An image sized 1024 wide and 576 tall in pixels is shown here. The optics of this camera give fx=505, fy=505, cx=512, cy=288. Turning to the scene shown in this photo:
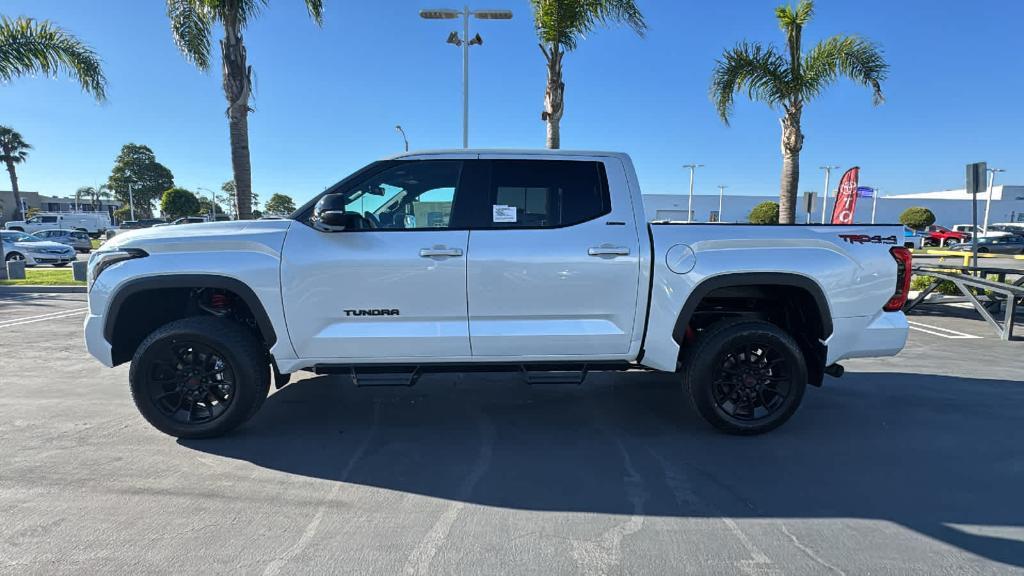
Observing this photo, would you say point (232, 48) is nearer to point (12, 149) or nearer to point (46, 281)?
point (46, 281)

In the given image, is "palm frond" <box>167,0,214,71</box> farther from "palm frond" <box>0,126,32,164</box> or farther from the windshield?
"palm frond" <box>0,126,32,164</box>

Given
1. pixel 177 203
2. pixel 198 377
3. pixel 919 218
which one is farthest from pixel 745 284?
pixel 177 203

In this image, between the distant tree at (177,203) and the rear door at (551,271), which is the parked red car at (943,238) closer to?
the rear door at (551,271)

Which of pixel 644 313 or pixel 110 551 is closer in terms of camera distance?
pixel 110 551

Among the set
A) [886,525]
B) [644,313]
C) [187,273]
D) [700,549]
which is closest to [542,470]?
[700,549]

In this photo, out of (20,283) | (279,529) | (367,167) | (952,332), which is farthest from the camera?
(20,283)

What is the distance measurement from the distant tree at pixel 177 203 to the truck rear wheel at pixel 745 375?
68.0 meters

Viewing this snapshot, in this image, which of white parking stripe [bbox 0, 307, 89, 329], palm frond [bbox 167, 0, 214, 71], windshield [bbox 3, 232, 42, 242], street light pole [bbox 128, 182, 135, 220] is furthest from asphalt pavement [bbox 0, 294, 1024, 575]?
street light pole [bbox 128, 182, 135, 220]

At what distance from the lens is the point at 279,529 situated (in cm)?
259

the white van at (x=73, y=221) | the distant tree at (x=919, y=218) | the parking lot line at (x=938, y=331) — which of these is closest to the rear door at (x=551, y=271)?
the parking lot line at (x=938, y=331)

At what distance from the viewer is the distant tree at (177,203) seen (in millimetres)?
59097

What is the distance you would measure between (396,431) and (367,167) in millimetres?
1957

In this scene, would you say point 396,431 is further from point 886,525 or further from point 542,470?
point 886,525

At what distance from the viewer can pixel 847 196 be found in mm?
12062
